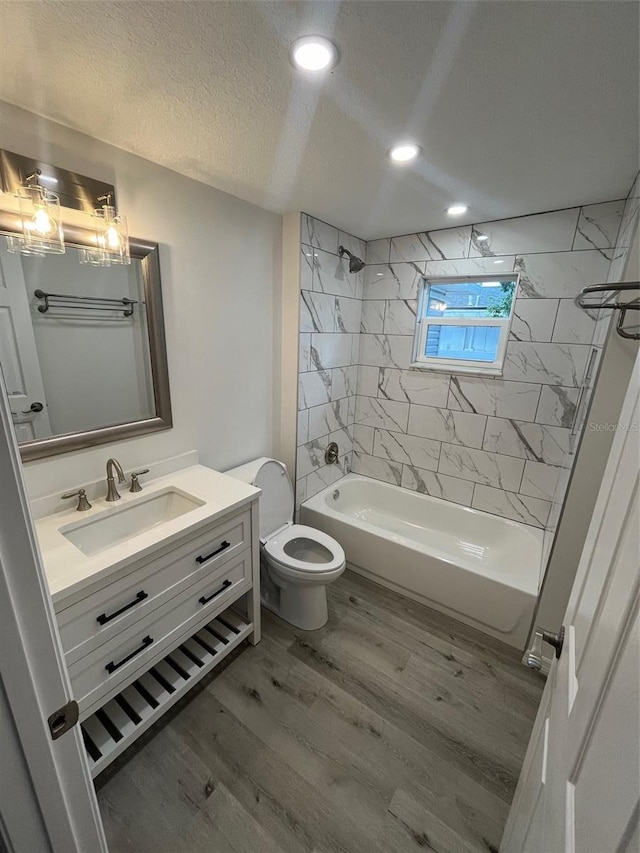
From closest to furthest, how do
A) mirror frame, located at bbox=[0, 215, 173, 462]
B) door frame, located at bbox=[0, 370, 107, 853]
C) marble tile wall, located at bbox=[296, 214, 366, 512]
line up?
door frame, located at bbox=[0, 370, 107, 853], mirror frame, located at bbox=[0, 215, 173, 462], marble tile wall, located at bbox=[296, 214, 366, 512]

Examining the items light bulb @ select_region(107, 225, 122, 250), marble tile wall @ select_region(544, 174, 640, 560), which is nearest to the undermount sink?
light bulb @ select_region(107, 225, 122, 250)

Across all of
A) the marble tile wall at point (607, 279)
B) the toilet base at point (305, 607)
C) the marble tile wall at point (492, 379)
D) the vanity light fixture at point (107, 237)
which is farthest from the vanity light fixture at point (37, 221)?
the marble tile wall at point (607, 279)

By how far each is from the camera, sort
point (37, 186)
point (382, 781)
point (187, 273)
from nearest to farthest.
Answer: point (37, 186) → point (382, 781) → point (187, 273)

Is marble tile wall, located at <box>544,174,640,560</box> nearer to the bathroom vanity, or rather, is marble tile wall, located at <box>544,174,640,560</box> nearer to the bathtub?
the bathtub

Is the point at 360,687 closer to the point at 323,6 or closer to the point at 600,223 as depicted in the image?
the point at 323,6

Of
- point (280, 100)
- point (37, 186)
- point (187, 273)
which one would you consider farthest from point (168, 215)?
point (280, 100)

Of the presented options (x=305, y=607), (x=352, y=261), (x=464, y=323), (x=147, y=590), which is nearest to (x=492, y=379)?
(x=464, y=323)

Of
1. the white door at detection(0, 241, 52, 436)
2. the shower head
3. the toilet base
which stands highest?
the shower head

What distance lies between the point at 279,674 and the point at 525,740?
1114 mm

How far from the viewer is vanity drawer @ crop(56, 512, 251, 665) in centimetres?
110

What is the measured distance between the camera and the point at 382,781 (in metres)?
1.33

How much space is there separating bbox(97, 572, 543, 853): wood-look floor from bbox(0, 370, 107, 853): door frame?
819 mm

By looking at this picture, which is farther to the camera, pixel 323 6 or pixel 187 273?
pixel 187 273

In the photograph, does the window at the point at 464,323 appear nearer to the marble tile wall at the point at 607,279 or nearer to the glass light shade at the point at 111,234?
the marble tile wall at the point at 607,279
